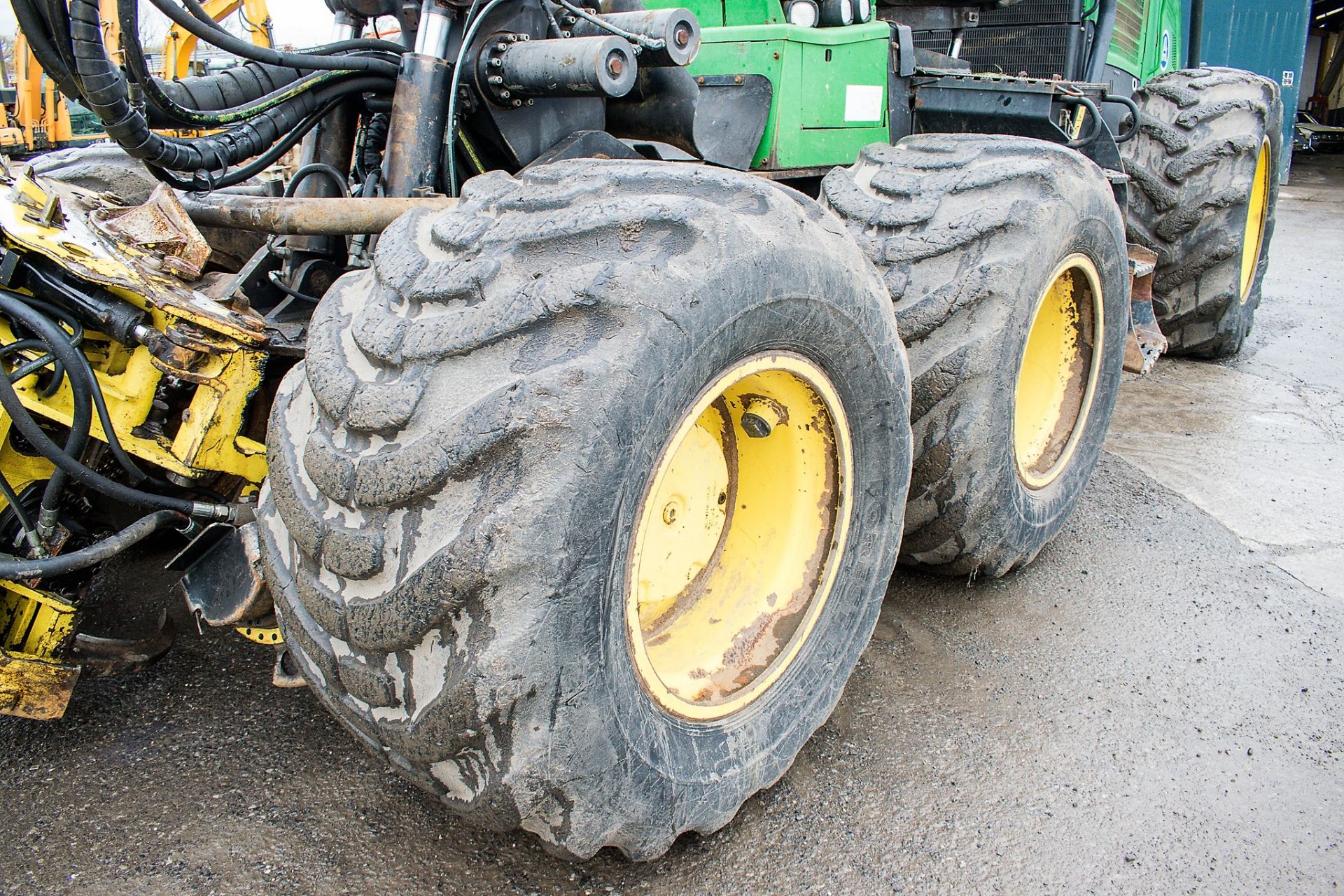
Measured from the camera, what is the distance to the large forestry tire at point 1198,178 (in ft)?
15.7

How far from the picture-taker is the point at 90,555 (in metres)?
1.95

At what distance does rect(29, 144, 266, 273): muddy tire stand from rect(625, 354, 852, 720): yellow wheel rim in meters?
1.33

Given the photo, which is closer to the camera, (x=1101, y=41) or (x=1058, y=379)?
(x=1058, y=379)

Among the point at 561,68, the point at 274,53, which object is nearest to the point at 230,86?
the point at 274,53

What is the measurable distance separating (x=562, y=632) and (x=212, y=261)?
5.21 ft

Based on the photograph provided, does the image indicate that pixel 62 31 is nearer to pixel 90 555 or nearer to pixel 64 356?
pixel 64 356

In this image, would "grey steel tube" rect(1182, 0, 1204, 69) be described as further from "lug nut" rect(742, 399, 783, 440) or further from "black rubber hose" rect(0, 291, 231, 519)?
"black rubber hose" rect(0, 291, 231, 519)

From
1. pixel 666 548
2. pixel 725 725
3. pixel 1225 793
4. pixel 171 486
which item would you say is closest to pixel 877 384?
pixel 666 548

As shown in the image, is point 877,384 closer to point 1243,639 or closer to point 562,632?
point 562,632

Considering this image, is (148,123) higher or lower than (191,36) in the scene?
lower

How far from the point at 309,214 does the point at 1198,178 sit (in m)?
4.30

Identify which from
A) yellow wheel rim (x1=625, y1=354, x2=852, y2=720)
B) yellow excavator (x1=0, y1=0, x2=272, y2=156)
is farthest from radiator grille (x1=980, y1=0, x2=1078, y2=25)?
yellow excavator (x1=0, y1=0, x2=272, y2=156)

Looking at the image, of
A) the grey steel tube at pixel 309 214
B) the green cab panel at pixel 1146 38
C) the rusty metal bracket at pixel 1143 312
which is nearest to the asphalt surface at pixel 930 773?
the rusty metal bracket at pixel 1143 312

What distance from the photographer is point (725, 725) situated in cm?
203
